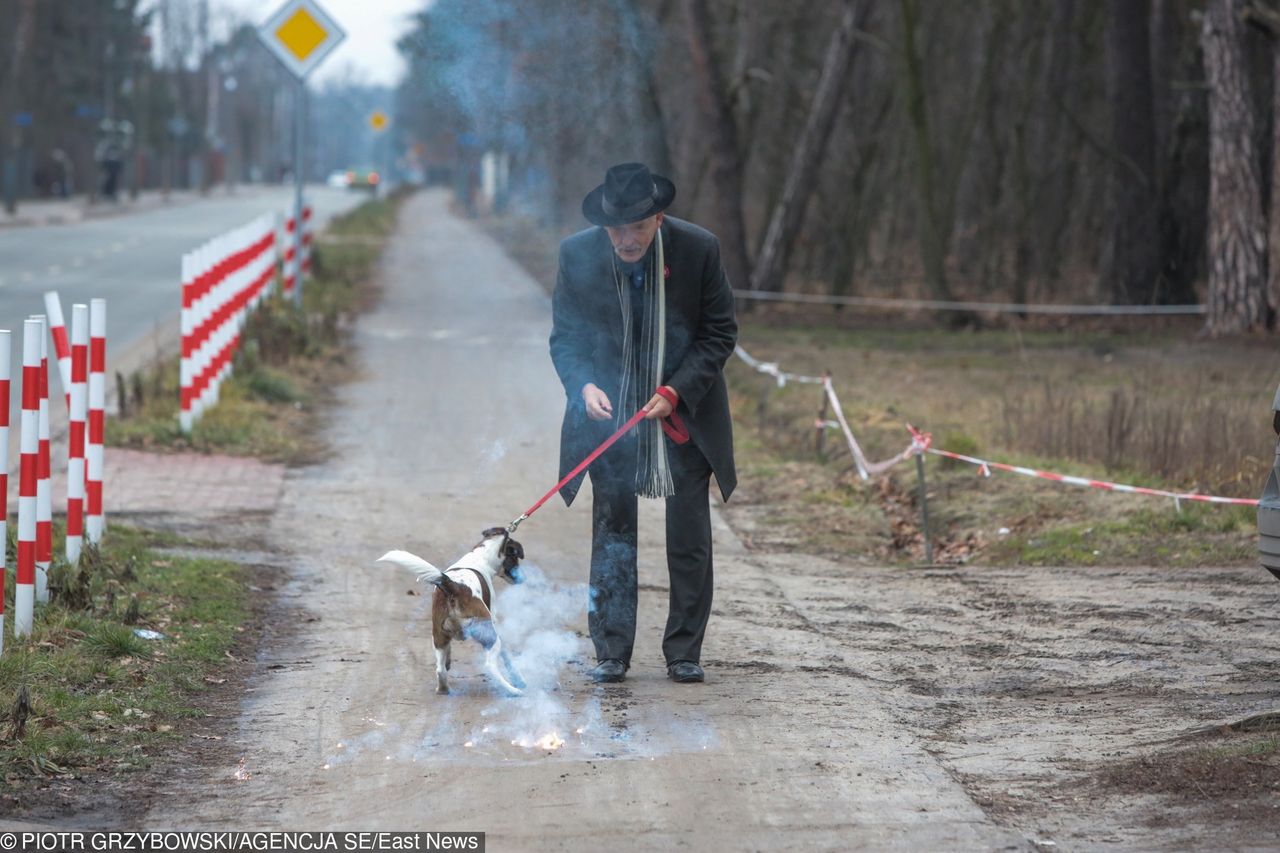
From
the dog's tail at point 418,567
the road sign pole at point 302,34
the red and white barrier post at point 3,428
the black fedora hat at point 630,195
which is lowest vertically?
the dog's tail at point 418,567

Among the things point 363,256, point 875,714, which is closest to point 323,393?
point 875,714

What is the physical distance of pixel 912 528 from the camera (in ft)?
34.5


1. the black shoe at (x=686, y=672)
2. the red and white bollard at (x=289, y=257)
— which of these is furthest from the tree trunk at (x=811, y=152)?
the black shoe at (x=686, y=672)

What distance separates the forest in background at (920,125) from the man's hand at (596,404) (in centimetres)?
1554

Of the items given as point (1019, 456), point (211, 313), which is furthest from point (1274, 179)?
point (211, 313)

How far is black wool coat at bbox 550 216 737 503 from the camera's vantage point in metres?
6.51

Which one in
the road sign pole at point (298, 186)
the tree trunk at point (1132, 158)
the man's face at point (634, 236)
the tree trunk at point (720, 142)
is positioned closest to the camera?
the man's face at point (634, 236)

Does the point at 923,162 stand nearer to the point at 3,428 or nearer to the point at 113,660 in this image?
the point at 113,660

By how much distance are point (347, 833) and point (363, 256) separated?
3074 centimetres

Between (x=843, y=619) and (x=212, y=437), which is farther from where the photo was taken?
(x=212, y=437)

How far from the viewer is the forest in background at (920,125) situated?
22.2 metres

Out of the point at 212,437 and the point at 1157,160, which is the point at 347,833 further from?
the point at 1157,160

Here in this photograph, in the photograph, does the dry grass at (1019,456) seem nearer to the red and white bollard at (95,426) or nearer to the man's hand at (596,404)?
the man's hand at (596,404)

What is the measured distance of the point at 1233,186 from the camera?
20250mm
